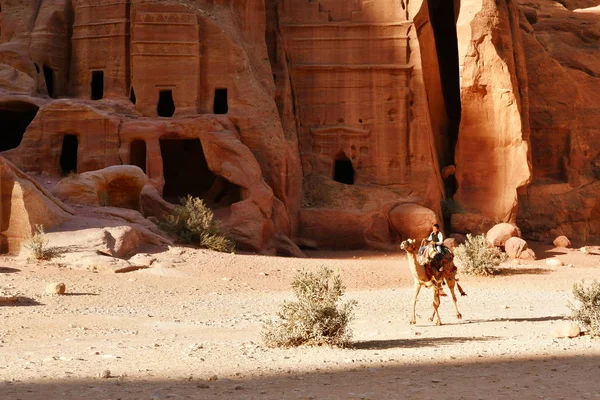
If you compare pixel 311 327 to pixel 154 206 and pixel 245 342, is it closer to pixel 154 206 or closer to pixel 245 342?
pixel 245 342

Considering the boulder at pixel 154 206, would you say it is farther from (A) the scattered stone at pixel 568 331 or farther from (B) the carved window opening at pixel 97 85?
(A) the scattered stone at pixel 568 331

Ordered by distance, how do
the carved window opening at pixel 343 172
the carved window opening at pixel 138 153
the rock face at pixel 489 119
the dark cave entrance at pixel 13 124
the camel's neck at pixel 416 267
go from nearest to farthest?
the camel's neck at pixel 416 267, the carved window opening at pixel 138 153, the dark cave entrance at pixel 13 124, the rock face at pixel 489 119, the carved window opening at pixel 343 172

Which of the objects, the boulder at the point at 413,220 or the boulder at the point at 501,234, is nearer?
the boulder at the point at 501,234

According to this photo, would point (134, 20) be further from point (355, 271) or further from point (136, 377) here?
point (136, 377)

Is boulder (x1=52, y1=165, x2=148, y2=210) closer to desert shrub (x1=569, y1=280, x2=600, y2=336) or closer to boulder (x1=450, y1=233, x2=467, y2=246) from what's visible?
boulder (x1=450, y1=233, x2=467, y2=246)

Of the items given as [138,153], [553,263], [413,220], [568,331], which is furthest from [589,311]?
[138,153]

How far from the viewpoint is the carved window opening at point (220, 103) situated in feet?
90.4

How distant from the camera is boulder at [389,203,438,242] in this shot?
27.8 metres

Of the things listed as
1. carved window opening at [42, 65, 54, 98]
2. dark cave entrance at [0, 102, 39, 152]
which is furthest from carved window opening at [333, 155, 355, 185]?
dark cave entrance at [0, 102, 39, 152]

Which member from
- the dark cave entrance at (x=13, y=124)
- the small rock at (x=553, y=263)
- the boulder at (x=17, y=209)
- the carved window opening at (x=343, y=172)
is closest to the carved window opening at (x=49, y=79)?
the dark cave entrance at (x=13, y=124)

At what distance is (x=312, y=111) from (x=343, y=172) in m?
2.64

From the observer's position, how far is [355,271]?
20922 mm

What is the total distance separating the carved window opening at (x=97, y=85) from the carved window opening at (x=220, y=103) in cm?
356

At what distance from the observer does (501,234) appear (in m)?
27.8
